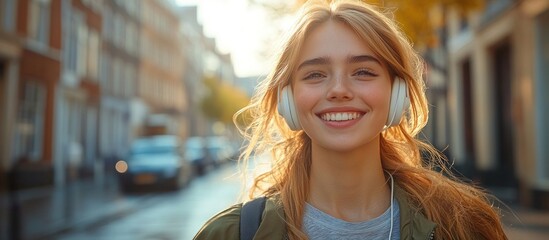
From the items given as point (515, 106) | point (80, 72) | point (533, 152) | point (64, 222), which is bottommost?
A: point (64, 222)

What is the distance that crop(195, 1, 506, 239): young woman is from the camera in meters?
2.06

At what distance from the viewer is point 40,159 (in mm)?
23812

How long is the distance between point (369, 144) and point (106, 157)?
1363 inches

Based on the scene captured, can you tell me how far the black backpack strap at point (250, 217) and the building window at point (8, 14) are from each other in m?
19.8

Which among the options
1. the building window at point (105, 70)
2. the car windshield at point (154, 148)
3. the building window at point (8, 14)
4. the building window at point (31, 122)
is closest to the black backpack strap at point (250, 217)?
the building window at point (8, 14)

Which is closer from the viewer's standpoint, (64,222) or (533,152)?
(64,222)

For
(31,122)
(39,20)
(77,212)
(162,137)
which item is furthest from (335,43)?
(162,137)

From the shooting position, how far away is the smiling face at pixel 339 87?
2062mm

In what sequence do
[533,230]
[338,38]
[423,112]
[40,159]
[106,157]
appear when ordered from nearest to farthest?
[338,38] → [423,112] → [533,230] → [40,159] → [106,157]

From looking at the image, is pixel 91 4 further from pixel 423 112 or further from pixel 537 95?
pixel 423 112

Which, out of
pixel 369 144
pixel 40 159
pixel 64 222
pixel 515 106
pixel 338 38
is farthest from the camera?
pixel 40 159

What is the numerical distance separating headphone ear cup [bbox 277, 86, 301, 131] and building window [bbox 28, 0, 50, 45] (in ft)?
71.8

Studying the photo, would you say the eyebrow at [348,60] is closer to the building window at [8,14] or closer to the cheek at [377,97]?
the cheek at [377,97]

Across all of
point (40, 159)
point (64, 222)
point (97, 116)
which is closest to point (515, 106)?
point (64, 222)
